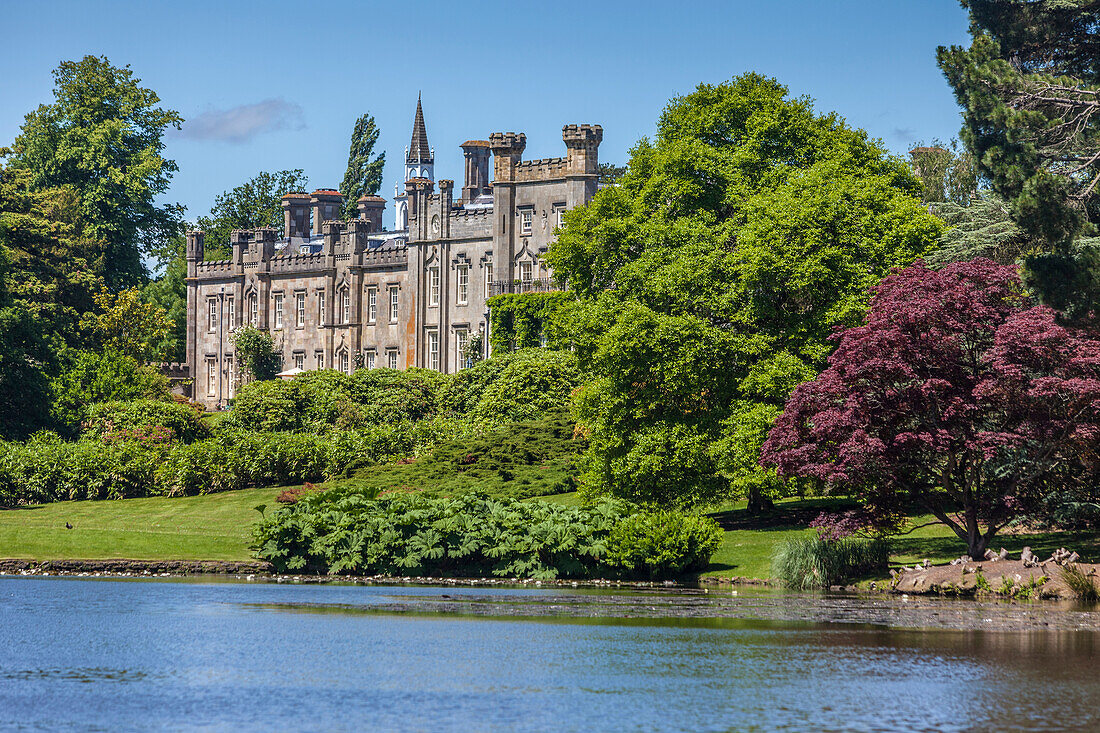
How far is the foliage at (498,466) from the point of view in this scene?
1801 inches

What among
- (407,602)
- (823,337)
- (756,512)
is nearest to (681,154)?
(823,337)

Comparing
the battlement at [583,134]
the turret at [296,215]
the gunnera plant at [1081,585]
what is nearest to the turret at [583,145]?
the battlement at [583,134]

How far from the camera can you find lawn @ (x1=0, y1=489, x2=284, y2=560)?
117 feet

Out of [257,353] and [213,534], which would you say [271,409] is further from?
[257,353]

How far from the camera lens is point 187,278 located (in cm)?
10706

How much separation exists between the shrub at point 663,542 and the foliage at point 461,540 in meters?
0.03

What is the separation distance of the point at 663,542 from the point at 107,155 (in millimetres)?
78298

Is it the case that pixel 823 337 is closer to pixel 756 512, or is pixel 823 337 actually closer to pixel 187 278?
pixel 756 512

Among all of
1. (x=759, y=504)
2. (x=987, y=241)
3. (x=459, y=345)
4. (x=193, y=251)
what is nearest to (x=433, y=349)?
(x=459, y=345)

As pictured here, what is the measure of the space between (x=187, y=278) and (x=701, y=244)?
7529cm

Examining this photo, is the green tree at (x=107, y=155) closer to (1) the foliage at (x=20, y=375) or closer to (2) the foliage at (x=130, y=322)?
(2) the foliage at (x=130, y=322)

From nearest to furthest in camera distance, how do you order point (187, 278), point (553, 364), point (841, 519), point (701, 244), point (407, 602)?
point (407, 602)
point (841, 519)
point (701, 244)
point (553, 364)
point (187, 278)

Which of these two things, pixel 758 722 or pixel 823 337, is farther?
pixel 823 337

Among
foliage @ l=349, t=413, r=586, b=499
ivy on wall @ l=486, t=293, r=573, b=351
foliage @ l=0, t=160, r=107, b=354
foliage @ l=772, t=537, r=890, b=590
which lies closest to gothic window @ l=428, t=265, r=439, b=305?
ivy on wall @ l=486, t=293, r=573, b=351
